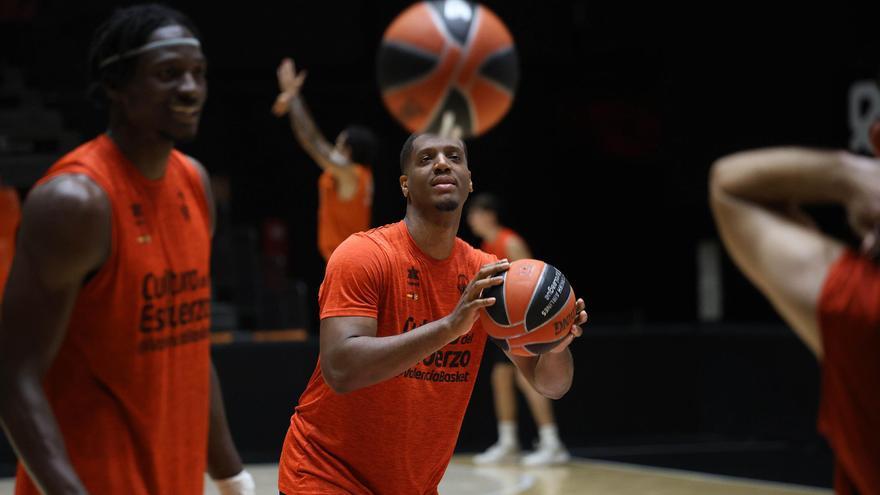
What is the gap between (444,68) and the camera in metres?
6.78

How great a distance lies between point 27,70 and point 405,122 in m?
6.30

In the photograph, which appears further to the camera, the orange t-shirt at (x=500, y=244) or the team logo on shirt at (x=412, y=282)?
the orange t-shirt at (x=500, y=244)

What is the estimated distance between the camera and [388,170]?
12922 mm

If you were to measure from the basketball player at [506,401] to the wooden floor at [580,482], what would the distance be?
0.15 meters

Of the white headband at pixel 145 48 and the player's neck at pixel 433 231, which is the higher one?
the white headband at pixel 145 48

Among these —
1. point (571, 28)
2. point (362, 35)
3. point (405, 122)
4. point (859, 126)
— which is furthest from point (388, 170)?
point (405, 122)

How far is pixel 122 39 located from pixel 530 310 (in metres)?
1.19

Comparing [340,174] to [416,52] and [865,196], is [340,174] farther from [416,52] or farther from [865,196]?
[865,196]

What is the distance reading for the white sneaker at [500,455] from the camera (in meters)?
9.02

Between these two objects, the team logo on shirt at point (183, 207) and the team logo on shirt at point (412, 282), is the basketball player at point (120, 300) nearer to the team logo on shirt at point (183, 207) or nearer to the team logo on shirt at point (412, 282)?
the team logo on shirt at point (183, 207)

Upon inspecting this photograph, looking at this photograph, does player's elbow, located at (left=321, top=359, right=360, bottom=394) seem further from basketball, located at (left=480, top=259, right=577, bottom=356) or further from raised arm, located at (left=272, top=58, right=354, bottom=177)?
raised arm, located at (left=272, top=58, right=354, bottom=177)

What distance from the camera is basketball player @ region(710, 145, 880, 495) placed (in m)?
1.79

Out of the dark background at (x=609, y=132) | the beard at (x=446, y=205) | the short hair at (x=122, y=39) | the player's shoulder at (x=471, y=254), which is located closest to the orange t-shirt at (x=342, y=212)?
the dark background at (x=609, y=132)

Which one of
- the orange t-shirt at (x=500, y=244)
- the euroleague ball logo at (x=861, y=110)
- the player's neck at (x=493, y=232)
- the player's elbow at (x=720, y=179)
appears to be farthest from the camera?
the euroleague ball logo at (x=861, y=110)
